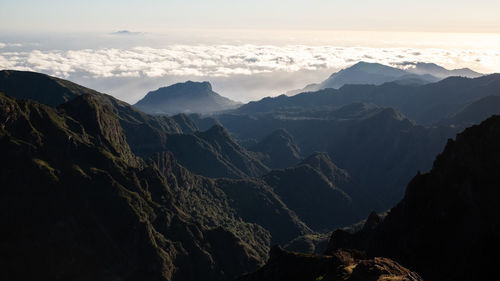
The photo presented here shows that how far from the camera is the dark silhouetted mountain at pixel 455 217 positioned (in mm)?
115000

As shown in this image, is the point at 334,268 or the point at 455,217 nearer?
the point at 334,268

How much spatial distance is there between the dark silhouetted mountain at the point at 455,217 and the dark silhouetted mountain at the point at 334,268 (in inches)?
732

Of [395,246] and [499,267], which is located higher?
[499,267]

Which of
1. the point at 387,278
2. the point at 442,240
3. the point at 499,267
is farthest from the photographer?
the point at 442,240

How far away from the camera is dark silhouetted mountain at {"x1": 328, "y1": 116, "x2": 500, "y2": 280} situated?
377ft

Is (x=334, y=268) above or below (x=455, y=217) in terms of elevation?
below

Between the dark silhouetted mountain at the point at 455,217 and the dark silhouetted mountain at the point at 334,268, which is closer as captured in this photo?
the dark silhouetted mountain at the point at 334,268

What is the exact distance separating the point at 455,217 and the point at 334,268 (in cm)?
4514

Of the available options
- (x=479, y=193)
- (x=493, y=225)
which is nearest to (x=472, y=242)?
(x=493, y=225)

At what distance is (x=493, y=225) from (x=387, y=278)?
53.8 meters

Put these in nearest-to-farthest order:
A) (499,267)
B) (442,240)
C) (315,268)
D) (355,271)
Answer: (355,271)
(499,267)
(442,240)
(315,268)

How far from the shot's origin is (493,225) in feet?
386

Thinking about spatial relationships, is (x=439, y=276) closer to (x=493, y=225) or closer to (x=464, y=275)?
(x=464, y=275)

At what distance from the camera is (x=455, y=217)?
125875 mm
